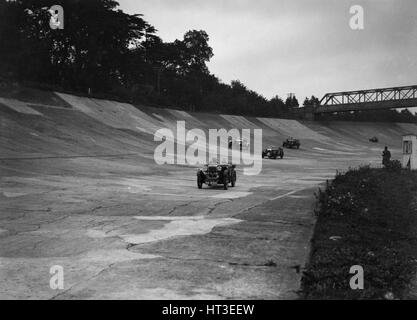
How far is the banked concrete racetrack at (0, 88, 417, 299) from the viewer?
750cm

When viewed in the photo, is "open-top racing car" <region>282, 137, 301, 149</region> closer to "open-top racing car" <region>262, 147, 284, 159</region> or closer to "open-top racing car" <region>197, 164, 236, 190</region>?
"open-top racing car" <region>262, 147, 284, 159</region>

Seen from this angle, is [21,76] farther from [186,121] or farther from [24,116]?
[24,116]

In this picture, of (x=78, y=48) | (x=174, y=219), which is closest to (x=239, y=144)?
(x=78, y=48)

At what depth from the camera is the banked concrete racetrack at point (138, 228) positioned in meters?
7.50

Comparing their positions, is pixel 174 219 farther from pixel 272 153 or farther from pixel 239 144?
pixel 239 144

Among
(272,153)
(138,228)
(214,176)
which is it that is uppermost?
(272,153)

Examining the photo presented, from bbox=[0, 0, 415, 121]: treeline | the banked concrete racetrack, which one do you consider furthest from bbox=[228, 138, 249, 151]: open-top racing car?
the banked concrete racetrack

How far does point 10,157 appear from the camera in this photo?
26750mm

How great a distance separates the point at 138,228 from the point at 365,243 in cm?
504

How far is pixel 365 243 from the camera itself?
10.1 m

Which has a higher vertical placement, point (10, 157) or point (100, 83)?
point (100, 83)

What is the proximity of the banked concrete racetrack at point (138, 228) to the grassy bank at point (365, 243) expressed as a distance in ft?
1.34

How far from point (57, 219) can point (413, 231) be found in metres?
8.62
